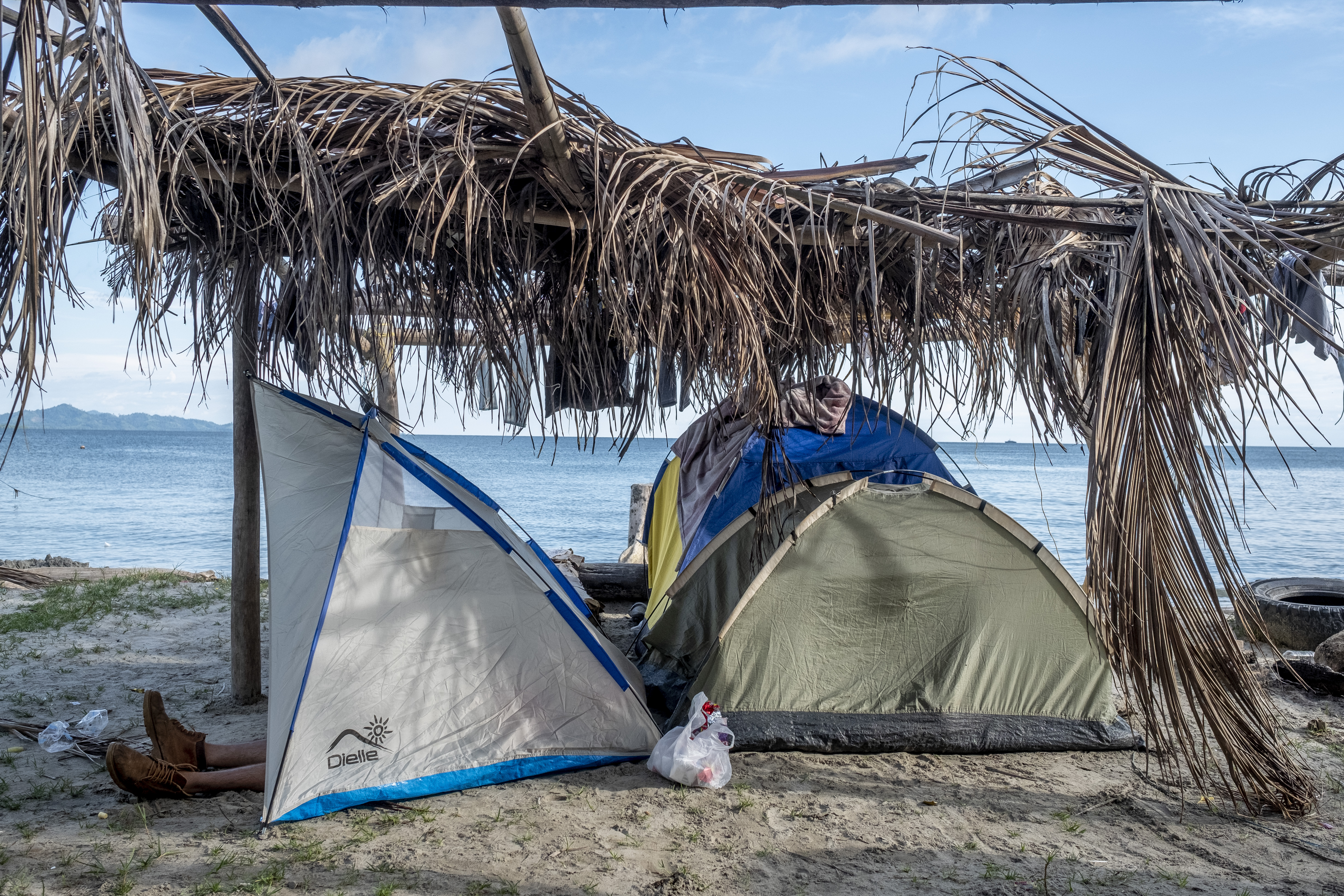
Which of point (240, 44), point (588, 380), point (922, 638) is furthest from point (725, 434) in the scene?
point (240, 44)

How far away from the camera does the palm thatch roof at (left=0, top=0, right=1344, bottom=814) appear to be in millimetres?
2748

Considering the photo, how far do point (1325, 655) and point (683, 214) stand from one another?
A: 195 inches

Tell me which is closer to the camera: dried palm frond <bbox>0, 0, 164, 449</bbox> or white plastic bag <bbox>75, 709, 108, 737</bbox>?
dried palm frond <bbox>0, 0, 164, 449</bbox>

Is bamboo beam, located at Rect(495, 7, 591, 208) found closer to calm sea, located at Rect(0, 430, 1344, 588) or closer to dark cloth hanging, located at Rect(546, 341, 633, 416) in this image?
dark cloth hanging, located at Rect(546, 341, 633, 416)

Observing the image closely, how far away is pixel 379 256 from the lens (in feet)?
11.0

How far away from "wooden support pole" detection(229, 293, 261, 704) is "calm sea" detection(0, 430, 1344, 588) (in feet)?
4.82

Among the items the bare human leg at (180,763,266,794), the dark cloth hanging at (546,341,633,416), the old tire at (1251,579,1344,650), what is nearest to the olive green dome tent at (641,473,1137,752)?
the dark cloth hanging at (546,341,633,416)

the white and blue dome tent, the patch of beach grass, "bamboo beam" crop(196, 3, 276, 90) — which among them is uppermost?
"bamboo beam" crop(196, 3, 276, 90)

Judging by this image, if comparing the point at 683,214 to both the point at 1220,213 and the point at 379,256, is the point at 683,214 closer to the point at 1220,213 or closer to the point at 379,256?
the point at 379,256

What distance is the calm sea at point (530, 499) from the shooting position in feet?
50.0

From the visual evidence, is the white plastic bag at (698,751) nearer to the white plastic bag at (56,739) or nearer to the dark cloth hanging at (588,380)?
the dark cloth hanging at (588,380)

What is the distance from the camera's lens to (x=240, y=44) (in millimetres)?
2697

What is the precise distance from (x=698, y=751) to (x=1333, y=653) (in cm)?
422

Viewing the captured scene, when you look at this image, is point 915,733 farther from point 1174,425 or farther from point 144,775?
point 144,775
